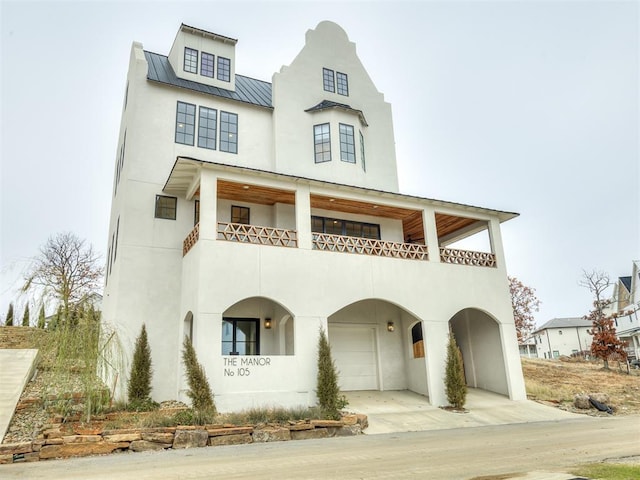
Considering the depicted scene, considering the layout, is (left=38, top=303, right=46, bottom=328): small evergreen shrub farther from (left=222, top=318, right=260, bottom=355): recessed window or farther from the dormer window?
the dormer window

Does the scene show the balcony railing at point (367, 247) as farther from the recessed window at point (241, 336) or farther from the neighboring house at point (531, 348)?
the neighboring house at point (531, 348)

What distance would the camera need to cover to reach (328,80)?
1928 centimetres

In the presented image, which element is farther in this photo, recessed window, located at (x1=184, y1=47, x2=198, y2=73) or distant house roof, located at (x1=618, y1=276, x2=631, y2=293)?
distant house roof, located at (x1=618, y1=276, x2=631, y2=293)

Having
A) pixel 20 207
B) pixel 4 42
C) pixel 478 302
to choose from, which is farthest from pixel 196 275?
pixel 20 207

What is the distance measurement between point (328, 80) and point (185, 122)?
652 cm

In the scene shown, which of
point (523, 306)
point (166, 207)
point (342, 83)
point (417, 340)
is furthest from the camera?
point (523, 306)

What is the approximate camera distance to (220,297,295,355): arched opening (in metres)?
14.5

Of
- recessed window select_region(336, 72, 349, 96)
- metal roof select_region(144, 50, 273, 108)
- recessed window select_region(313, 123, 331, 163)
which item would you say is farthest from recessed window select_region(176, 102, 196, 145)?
recessed window select_region(336, 72, 349, 96)

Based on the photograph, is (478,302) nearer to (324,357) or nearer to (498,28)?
(324,357)

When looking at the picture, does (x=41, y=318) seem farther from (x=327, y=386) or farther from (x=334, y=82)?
(x=334, y=82)

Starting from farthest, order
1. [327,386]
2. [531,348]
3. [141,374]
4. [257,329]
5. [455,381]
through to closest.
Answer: [531,348] → [257,329] → [455,381] → [141,374] → [327,386]

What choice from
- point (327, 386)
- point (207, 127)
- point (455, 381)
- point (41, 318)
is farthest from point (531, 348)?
point (41, 318)

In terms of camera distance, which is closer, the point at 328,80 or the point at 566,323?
the point at 328,80

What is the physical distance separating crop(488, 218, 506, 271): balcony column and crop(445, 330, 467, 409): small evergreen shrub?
14.9 feet
